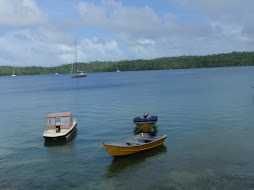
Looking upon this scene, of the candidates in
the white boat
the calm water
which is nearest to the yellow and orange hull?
the calm water

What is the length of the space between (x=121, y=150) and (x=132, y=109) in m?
29.4

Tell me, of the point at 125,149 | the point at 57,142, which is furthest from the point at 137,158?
the point at 57,142

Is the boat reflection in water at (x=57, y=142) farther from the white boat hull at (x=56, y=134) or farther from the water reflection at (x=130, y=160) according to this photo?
the water reflection at (x=130, y=160)

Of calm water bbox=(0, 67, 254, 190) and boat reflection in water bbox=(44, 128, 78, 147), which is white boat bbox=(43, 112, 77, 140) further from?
calm water bbox=(0, 67, 254, 190)

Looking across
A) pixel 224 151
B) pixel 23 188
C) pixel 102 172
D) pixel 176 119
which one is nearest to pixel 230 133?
pixel 224 151

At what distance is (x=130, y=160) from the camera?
26.7 meters

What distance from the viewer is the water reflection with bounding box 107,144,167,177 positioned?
24250 millimetres

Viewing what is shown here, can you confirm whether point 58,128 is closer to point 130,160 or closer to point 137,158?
point 130,160

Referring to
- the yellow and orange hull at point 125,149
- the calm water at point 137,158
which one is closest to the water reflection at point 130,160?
the calm water at point 137,158

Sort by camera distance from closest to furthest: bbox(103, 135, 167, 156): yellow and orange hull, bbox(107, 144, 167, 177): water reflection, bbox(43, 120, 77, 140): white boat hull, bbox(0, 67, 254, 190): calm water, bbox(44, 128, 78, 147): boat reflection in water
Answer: bbox(0, 67, 254, 190): calm water, bbox(107, 144, 167, 177): water reflection, bbox(103, 135, 167, 156): yellow and orange hull, bbox(43, 120, 77, 140): white boat hull, bbox(44, 128, 78, 147): boat reflection in water

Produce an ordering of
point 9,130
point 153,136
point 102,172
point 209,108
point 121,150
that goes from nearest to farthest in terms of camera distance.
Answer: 1. point 102,172
2. point 121,150
3. point 153,136
4. point 9,130
5. point 209,108

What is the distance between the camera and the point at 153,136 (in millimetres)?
32031

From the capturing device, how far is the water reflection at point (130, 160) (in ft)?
79.6

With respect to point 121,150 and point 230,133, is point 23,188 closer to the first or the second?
point 121,150
